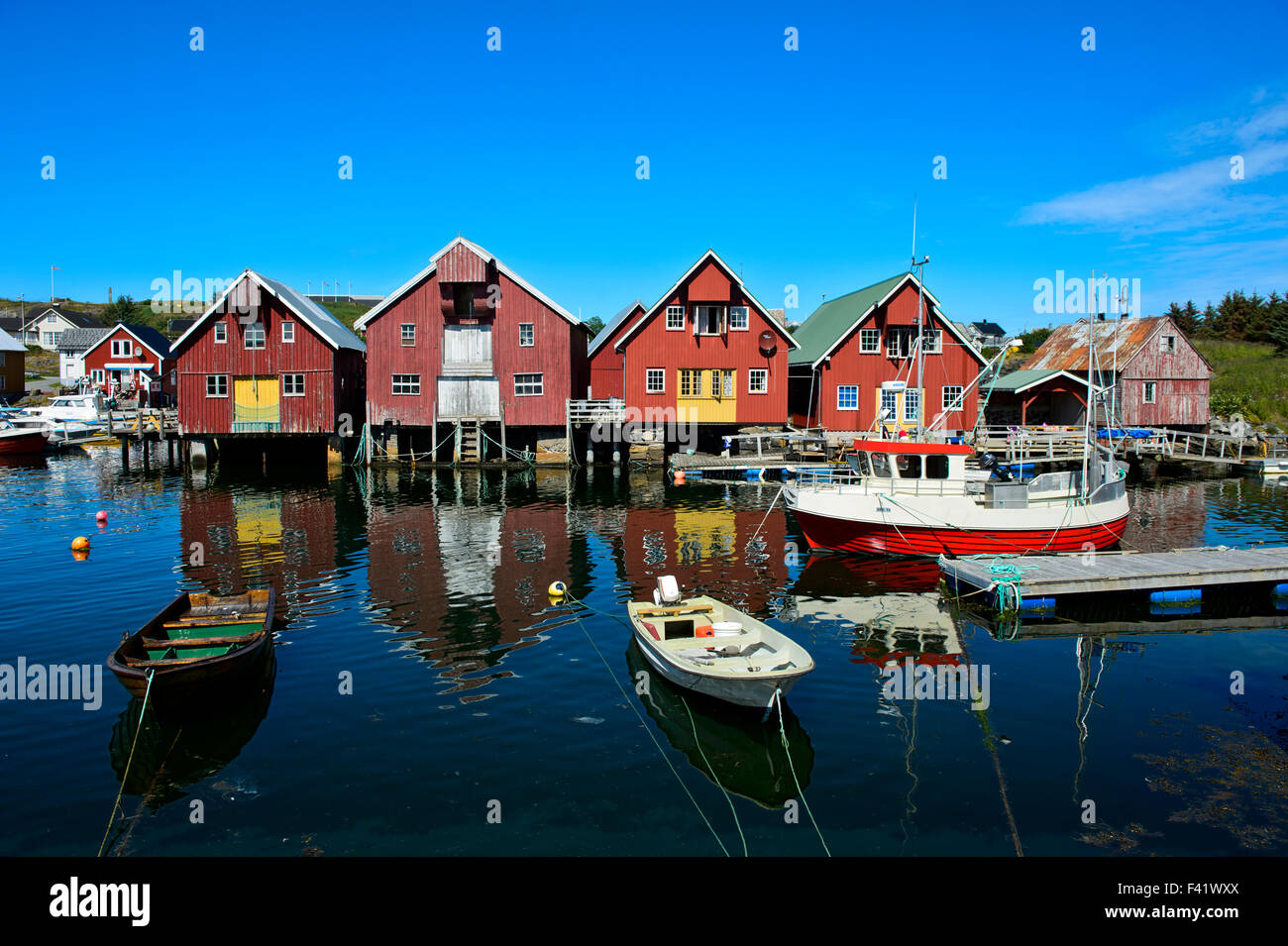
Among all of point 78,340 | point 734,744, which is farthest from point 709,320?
point 78,340

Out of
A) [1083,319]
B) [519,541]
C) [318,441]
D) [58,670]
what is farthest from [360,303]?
[58,670]

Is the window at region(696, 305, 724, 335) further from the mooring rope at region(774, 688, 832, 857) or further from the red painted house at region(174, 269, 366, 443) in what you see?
the mooring rope at region(774, 688, 832, 857)

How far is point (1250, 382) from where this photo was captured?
66312 mm

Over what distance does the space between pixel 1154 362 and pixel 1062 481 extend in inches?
1342

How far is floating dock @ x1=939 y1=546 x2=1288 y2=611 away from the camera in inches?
809

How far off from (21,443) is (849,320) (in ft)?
178

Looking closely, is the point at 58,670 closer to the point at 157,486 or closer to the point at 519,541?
the point at 519,541

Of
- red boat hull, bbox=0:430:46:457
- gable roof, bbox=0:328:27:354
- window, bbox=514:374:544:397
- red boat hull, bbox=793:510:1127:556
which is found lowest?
red boat hull, bbox=793:510:1127:556

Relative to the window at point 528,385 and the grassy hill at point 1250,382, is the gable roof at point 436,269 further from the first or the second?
the grassy hill at point 1250,382

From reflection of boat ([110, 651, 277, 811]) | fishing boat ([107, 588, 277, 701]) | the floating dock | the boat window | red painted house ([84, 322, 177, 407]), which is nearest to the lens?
reflection of boat ([110, 651, 277, 811])

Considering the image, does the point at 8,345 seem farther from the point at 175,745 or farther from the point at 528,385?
the point at 175,745

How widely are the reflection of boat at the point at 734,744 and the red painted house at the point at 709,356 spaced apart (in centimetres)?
3563

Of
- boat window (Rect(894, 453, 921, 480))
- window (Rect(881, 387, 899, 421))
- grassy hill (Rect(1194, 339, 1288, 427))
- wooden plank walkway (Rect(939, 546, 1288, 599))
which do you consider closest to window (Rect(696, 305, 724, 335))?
window (Rect(881, 387, 899, 421))

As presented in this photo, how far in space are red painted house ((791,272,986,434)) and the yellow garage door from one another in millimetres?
33104
